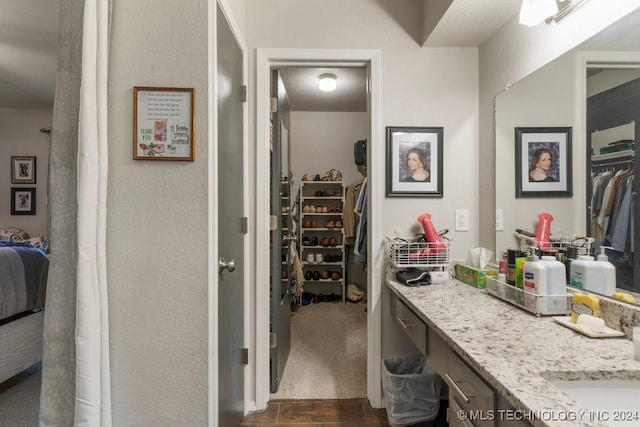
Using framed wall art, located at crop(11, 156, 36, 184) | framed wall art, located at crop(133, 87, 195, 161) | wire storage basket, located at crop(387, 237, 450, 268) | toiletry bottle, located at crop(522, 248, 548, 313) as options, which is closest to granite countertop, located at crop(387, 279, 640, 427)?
toiletry bottle, located at crop(522, 248, 548, 313)

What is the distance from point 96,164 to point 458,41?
200 centimetres

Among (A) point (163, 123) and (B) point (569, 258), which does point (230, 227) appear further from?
(B) point (569, 258)

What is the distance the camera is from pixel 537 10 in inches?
51.0

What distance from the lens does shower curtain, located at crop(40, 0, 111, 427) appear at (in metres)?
0.94

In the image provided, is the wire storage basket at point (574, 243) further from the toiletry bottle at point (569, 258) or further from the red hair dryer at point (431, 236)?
the red hair dryer at point (431, 236)

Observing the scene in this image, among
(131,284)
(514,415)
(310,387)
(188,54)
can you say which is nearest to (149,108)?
(188,54)

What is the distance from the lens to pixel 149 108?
1089 mm

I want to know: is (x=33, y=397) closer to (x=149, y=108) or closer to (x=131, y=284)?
(x=131, y=284)

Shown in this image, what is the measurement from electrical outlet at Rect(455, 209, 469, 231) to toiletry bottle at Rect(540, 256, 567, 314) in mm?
718

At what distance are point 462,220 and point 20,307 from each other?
2.91 meters

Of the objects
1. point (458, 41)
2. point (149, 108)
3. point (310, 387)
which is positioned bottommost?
point (310, 387)

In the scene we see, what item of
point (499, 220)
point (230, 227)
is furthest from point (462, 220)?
point (230, 227)

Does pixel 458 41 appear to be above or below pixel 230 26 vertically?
above

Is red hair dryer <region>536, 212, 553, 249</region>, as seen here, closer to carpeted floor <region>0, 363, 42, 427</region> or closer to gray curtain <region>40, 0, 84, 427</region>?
gray curtain <region>40, 0, 84, 427</region>
